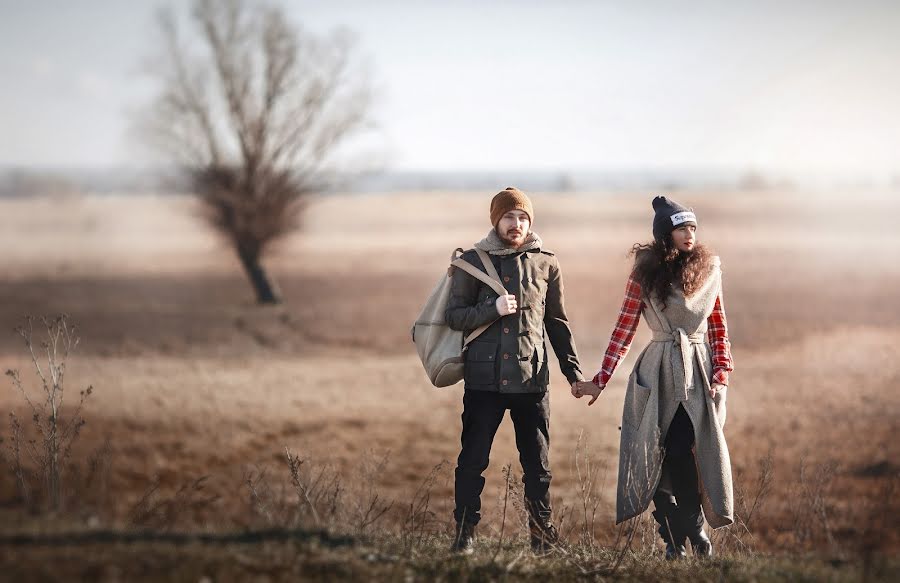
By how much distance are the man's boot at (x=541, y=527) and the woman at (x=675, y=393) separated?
41cm

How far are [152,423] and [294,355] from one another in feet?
21.8

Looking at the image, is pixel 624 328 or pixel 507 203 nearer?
pixel 507 203

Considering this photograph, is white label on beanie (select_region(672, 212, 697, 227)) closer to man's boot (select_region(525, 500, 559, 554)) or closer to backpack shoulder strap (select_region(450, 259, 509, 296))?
backpack shoulder strap (select_region(450, 259, 509, 296))

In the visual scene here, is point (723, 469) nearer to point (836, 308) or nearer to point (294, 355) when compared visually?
point (294, 355)

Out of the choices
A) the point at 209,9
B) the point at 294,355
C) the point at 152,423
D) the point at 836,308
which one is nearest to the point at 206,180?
the point at 209,9

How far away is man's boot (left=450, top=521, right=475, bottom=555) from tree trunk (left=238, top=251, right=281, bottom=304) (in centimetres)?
2196

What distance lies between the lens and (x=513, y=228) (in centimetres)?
518

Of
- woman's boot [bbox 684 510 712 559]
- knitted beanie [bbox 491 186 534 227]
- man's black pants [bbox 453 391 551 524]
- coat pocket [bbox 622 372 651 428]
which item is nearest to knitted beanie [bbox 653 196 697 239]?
knitted beanie [bbox 491 186 534 227]

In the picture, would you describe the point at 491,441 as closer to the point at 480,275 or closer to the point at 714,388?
the point at 480,275

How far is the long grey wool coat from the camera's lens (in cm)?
516

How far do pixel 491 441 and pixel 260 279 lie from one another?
22.0m

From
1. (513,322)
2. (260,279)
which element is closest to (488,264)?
(513,322)

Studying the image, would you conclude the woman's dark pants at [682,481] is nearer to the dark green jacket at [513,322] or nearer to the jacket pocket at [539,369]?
the dark green jacket at [513,322]

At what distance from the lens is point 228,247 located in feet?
86.3
